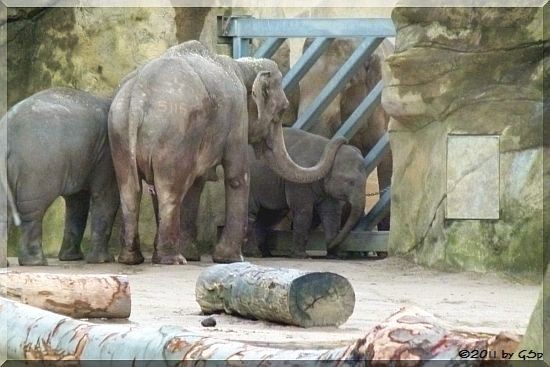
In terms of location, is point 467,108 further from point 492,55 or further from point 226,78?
point 226,78

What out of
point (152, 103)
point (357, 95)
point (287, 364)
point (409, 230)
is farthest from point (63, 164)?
point (287, 364)

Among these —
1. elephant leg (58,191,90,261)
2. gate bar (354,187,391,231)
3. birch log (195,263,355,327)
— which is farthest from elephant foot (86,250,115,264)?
birch log (195,263,355,327)

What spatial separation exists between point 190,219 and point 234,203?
24.0 inches

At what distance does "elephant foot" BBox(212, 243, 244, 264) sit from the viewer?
11.6 metres

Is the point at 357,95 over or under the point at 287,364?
over

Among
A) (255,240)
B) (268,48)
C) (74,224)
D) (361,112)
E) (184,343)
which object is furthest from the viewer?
(268,48)

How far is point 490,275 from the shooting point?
33.0 feet

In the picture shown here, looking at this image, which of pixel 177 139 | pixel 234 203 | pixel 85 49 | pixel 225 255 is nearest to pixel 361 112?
pixel 234 203

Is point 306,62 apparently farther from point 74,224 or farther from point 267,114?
point 74,224

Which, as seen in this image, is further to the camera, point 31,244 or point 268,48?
point 268,48

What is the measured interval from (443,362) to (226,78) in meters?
7.33

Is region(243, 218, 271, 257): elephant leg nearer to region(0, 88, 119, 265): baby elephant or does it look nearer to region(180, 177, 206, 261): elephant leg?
region(180, 177, 206, 261): elephant leg

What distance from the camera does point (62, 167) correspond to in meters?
11.1

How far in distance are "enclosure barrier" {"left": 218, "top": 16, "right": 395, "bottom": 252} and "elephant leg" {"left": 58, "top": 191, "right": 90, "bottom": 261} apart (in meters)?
2.42
